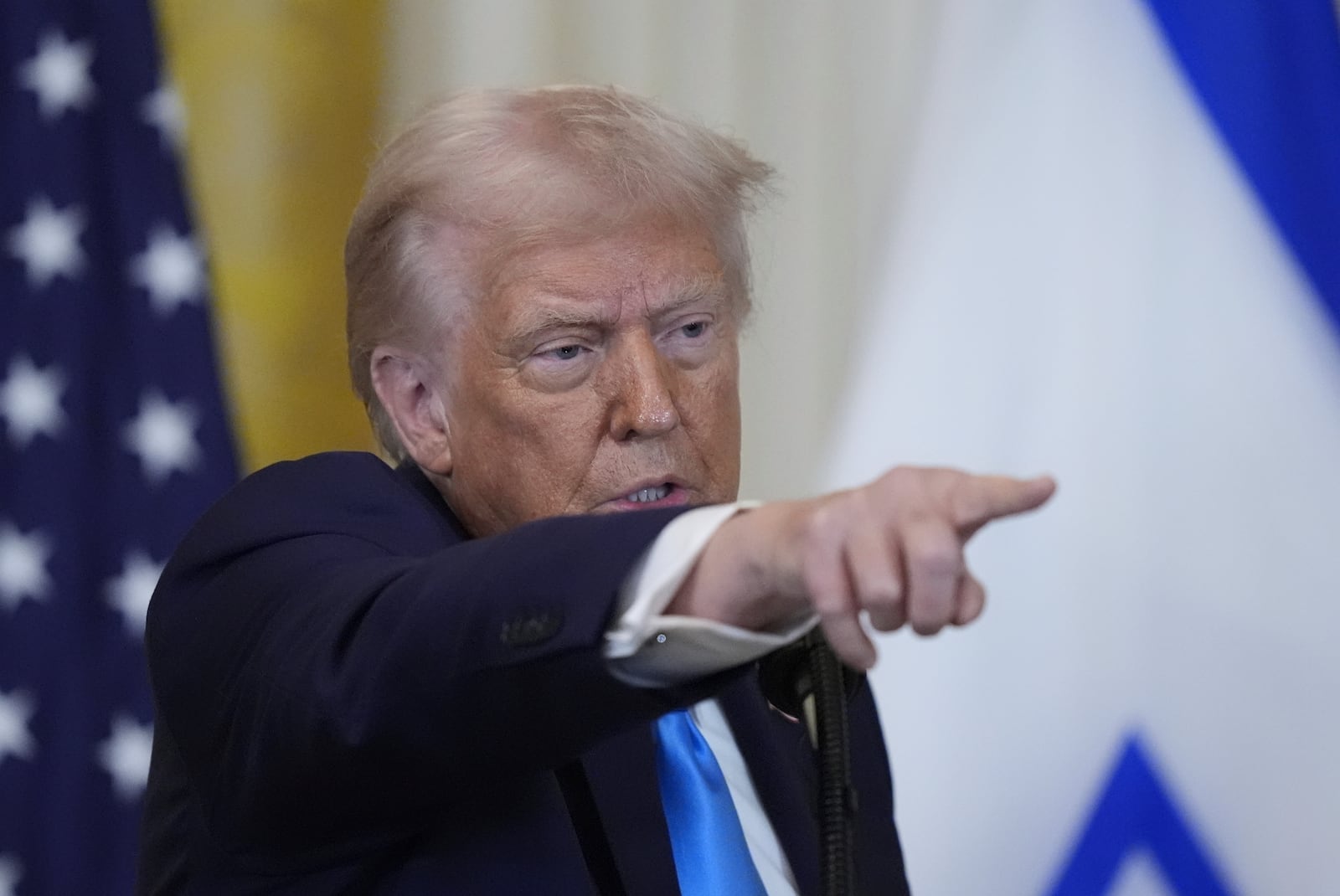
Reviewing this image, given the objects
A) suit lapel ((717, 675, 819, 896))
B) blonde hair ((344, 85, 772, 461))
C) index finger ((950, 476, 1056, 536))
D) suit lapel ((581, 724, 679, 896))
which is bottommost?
suit lapel ((717, 675, 819, 896))

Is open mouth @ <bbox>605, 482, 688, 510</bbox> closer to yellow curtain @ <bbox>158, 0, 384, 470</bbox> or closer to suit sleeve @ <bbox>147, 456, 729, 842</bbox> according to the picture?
suit sleeve @ <bbox>147, 456, 729, 842</bbox>

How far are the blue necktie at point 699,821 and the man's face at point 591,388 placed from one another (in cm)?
20

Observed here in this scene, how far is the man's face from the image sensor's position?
4.26ft

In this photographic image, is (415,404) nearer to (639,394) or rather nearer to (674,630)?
(639,394)

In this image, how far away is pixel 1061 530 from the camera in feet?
7.51

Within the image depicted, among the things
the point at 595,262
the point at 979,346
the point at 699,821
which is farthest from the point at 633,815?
the point at 979,346

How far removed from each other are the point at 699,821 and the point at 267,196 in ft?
4.41

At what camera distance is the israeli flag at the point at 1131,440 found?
7.41 feet

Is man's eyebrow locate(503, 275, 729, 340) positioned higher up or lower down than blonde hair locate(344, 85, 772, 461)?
lower down

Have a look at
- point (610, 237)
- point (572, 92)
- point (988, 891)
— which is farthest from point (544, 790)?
point (988, 891)

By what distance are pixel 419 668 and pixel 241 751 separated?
0.19m

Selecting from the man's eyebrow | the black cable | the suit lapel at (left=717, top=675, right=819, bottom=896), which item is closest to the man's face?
the man's eyebrow

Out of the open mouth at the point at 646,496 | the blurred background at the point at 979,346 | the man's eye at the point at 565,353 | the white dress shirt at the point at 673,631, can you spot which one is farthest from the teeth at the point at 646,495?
the blurred background at the point at 979,346

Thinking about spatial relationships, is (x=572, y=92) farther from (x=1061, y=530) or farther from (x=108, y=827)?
(x=108, y=827)
